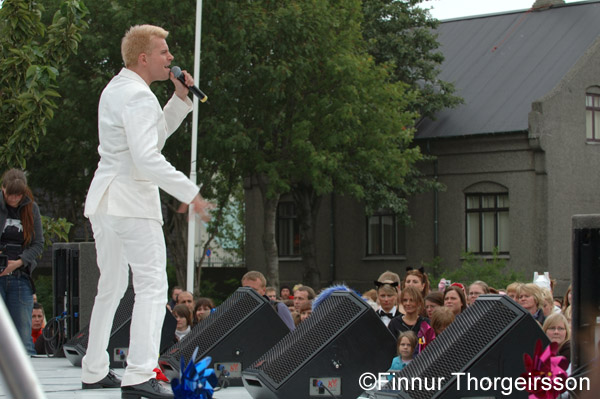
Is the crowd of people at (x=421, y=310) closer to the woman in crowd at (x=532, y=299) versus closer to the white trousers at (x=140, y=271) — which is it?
the woman in crowd at (x=532, y=299)

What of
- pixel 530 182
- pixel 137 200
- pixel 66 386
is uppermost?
pixel 530 182

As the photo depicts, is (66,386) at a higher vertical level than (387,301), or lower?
lower

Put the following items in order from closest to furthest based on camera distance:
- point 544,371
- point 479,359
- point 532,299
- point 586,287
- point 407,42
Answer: point 586,287 < point 544,371 < point 479,359 < point 532,299 < point 407,42

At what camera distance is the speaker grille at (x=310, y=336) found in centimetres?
635

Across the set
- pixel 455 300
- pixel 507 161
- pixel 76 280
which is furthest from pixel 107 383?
pixel 507 161

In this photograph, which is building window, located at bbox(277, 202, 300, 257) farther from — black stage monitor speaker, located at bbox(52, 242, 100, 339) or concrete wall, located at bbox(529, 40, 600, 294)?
black stage monitor speaker, located at bbox(52, 242, 100, 339)

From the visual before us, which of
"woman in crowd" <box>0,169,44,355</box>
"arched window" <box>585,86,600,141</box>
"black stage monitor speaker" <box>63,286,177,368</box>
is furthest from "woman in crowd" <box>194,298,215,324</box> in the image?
"arched window" <box>585,86,600,141</box>

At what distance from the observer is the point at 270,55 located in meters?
29.0

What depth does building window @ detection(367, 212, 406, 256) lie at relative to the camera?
3641 centimetres

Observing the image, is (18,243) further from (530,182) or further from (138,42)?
(530,182)

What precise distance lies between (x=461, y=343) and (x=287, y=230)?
111ft

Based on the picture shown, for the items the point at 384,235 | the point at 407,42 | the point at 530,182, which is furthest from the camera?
the point at 384,235

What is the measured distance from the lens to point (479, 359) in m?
5.48

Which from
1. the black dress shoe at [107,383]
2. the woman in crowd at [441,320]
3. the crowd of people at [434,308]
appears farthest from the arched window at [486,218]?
the black dress shoe at [107,383]
